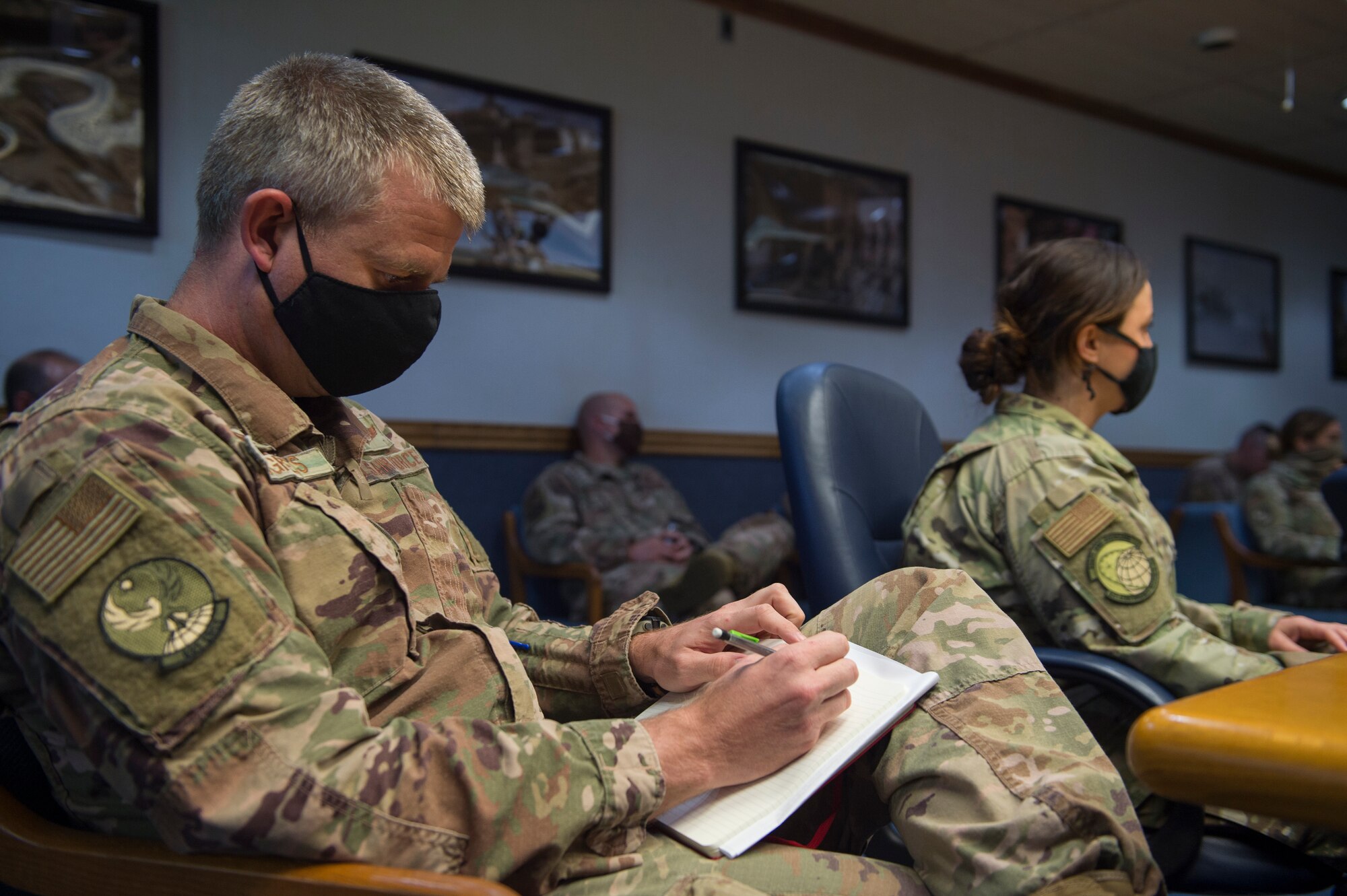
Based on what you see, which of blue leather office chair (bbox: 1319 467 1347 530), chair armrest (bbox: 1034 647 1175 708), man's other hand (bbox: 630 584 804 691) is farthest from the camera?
blue leather office chair (bbox: 1319 467 1347 530)

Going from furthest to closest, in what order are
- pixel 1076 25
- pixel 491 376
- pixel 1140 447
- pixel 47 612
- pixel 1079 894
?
pixel 1140 447
pixel 1076 25
pixel 491 376
pixel 1079 894
pixel 47 612

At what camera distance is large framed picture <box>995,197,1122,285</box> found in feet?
16.3

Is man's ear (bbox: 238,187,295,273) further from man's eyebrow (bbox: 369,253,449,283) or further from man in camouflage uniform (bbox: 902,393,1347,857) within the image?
man in camouflage uniform (bbox: 902,393,1347,857)

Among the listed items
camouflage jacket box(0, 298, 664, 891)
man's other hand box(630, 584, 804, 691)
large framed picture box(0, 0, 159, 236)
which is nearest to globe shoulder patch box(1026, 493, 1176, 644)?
man's other hand box(630, 584, 804, 691)

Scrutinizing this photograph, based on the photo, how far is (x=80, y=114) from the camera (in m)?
2.82

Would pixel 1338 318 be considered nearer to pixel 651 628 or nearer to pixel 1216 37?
pixel 1216 37

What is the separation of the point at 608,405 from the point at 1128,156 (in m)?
3.79

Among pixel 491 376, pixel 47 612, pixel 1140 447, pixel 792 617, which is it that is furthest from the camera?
pixel 1140 447

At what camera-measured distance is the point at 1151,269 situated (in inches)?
217

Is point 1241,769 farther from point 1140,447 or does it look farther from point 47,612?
point 1140,447

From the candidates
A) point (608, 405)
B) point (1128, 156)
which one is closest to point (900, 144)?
point (1128, 156)

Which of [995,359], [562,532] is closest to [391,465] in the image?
[995,359]

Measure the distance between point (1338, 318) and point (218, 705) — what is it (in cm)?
780

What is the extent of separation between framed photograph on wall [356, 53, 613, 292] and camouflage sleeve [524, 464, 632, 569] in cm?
83
